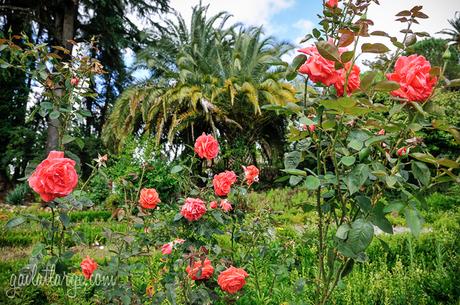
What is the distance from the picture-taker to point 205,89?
9297 mm

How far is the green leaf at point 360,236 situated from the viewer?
903mm

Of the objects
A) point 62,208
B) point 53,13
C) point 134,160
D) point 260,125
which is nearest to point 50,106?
point 62,208

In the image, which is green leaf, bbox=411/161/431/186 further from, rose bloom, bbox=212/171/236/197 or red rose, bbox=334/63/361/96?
rose bloom, bbox=212/171/236/197

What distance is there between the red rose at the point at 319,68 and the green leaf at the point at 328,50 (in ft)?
0.19

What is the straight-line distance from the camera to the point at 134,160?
9062 millimetres

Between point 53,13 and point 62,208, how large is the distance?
11.9m

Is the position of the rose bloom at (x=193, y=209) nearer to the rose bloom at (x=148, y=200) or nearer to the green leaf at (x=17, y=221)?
the rose bloom at (x=148, y=200)

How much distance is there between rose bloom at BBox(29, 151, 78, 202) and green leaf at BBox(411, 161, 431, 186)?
0.96m

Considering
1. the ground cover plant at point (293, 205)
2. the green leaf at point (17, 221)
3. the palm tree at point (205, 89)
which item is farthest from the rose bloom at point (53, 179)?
the palm tree at point (205, 89)

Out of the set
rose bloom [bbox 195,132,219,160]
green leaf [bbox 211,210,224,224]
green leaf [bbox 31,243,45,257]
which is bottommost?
green leaf [bbox 31,243,45,257]

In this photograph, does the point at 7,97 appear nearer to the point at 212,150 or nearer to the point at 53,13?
the point at 53,13

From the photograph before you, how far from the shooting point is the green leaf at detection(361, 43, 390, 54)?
0.95 meters

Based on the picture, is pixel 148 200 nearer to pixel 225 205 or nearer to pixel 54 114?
pixel 225 205

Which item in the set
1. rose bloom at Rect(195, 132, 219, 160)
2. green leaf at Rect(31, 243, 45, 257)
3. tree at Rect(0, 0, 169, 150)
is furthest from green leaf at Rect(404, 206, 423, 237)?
tree at Rect(0, 0, 169, 150)
